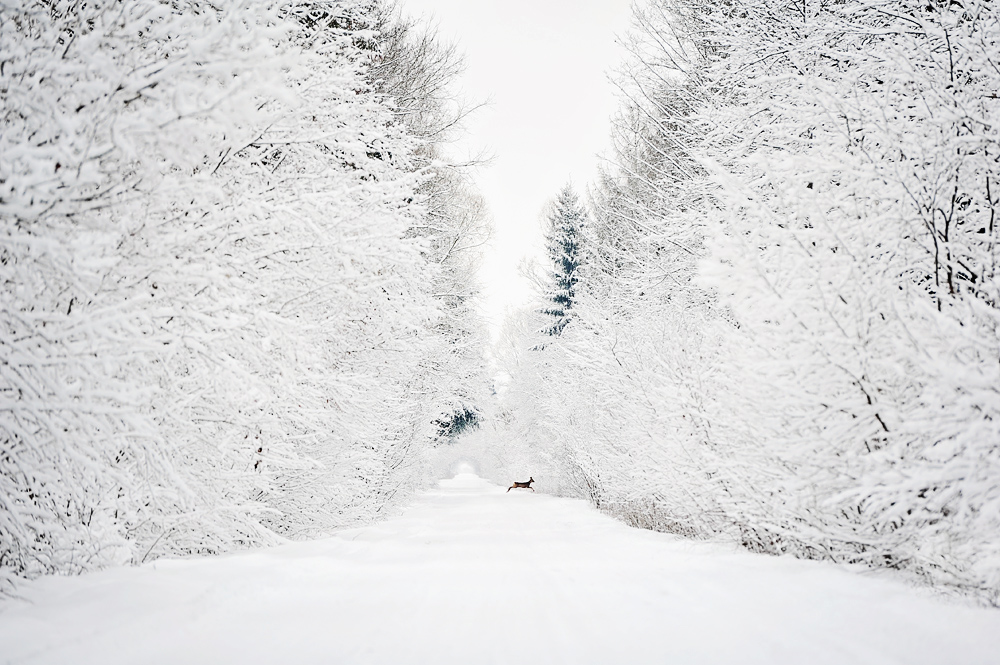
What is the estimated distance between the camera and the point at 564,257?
19344 millimetres

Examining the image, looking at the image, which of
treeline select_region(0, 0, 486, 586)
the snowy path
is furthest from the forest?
the snowy path

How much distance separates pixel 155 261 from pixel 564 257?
57.0 feet

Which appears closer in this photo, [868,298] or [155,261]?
[155,261]

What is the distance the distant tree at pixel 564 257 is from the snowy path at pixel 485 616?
15.4 meters

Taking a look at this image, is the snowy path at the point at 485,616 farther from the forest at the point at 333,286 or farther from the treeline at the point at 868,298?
the treeline at the point at 868,298

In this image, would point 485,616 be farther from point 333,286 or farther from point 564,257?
point 564,257

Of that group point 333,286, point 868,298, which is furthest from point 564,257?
point 868,298

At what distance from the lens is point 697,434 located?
5617mm

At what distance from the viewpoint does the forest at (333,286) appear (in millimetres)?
2289

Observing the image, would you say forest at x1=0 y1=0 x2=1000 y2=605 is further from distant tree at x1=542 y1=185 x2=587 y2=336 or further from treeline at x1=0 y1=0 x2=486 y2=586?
distant tree at x1=542 y1=185 x2=587 y2=336

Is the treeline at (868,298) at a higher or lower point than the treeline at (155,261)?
higher

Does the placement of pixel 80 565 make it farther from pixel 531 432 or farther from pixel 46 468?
pixel 531 432

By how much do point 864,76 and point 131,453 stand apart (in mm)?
5819

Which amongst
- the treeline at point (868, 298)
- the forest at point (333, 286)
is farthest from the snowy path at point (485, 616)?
the treeline at point (868, 298)
